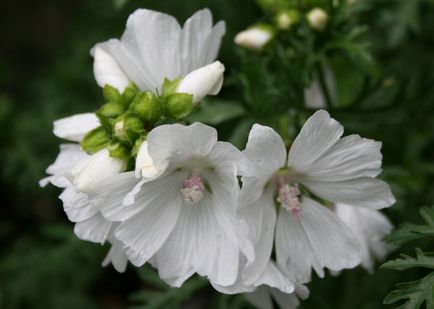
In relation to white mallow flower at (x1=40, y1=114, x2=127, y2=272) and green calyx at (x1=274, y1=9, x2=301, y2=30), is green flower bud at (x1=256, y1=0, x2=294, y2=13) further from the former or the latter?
white mallow flower at (x1=40, y1=114, x2=127, y2=272)

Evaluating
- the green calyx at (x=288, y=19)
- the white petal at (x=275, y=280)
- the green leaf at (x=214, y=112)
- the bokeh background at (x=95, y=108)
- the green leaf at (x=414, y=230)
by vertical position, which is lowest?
the bokeh background at (x=95, y=108)

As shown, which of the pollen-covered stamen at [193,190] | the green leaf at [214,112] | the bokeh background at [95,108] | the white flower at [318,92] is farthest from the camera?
the white flower at [318,92]

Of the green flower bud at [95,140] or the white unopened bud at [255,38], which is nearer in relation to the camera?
the green flower bud at [95,140]

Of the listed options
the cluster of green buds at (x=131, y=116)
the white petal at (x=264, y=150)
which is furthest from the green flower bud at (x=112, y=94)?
the white petal at (x=264, y=150)

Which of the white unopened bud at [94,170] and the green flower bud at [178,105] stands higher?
the green flower bud at [178,105]

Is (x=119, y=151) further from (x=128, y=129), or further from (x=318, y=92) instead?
(x=318, y=92)

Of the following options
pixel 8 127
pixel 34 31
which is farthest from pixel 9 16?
pixel 8 127

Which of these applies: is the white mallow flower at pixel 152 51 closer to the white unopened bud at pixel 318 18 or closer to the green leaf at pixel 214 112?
the green leaf at pixel 214 112
